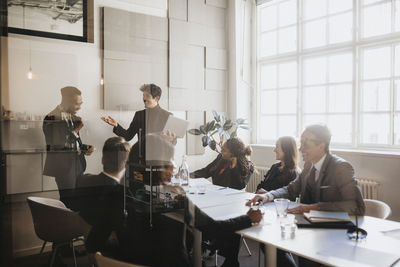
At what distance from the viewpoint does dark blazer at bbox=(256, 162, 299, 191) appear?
289 centimetres

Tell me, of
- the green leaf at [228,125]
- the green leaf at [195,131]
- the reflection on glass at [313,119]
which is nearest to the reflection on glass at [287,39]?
the reflection on glass at [313,119]

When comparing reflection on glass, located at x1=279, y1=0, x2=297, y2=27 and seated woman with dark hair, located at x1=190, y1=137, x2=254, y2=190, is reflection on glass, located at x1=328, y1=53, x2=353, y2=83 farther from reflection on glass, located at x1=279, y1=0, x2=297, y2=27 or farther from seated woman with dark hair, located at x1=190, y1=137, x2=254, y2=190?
seated woman with dark hair, located at x1=190, y1=137, x2=254, y2=190

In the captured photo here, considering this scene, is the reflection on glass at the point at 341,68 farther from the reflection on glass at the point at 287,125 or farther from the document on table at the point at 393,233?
the document on table at the point at 393,233

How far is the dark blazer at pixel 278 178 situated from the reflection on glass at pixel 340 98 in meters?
1.35

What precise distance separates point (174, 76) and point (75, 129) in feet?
1.39

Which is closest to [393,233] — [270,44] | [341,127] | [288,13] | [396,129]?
[396,129]

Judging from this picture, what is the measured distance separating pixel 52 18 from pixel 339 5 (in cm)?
368

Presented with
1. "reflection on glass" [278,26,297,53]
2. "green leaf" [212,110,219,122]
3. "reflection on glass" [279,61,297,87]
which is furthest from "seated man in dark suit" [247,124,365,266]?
"reflection on glass" [278,26,297,53]

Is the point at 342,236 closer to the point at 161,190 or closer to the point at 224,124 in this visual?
the point at 224,124

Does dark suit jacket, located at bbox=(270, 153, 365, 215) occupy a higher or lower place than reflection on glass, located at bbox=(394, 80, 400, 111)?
lower

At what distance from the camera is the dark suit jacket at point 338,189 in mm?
2010

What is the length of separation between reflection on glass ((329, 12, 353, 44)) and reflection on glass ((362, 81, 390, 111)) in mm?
595

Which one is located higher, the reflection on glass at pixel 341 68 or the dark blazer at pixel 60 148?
the reflection on glass at pixel 341 68

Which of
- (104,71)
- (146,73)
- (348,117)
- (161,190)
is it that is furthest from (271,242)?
(348,117)
